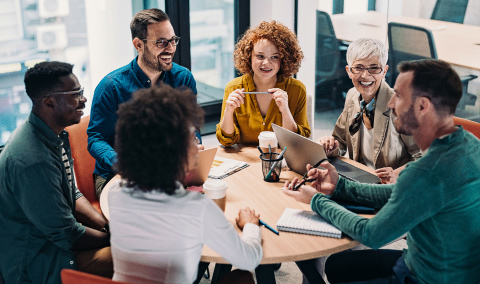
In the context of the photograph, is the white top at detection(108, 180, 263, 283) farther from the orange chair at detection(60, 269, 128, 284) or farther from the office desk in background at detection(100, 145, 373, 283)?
the office desk in background at detection(100, 145, 373, 283)

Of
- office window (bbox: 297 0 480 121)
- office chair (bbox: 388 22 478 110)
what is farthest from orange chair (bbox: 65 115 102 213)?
office chair (bbox: 388 22 478 110)

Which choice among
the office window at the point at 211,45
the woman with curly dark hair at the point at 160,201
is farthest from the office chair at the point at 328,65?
the woman with curly dark hair at the point at 160,201

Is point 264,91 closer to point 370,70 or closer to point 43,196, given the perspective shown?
point 370,70

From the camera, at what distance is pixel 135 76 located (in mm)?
2865

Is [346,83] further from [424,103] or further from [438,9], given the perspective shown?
[424,103]

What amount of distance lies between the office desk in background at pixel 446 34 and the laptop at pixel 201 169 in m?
2.35

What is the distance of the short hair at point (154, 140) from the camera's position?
4.61 ft

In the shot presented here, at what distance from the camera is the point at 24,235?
1.91m

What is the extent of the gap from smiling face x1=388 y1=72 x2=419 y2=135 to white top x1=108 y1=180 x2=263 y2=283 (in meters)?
0.71

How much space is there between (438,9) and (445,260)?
9.06 ft

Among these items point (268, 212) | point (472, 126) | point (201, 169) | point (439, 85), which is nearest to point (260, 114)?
point (201, 169)

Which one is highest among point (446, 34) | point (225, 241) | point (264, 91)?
point (446, 34)

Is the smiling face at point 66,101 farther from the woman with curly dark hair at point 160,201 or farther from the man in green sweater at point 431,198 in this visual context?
the man in green sweater at point 431,198

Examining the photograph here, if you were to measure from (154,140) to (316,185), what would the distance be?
0.89m
